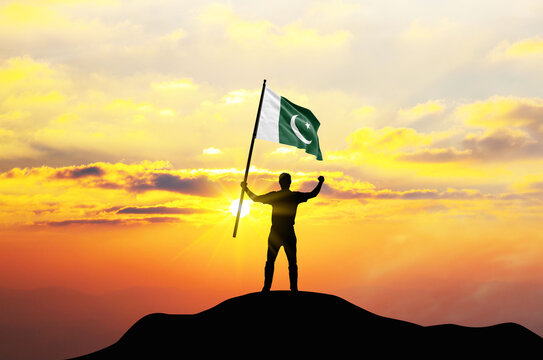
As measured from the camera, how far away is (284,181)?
60.4 ft

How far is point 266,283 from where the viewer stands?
18.7 m

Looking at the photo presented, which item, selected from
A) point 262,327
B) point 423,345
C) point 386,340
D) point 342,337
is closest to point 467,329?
point 423,345

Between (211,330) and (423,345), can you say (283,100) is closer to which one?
(211,330)

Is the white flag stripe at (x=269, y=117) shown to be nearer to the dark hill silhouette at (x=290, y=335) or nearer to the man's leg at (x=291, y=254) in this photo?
the man's leg at (x=291, y=254)

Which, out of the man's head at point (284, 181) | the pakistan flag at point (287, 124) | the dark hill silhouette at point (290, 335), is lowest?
the dark hill silhouette at point (290, 335)

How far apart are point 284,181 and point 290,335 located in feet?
16.5

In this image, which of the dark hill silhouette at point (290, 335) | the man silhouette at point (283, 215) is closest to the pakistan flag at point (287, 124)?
the man silhouette at point (283, 215)

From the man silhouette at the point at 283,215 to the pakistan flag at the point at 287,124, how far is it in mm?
1707

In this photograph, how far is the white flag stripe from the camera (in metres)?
19.1

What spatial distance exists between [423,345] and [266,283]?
650cm

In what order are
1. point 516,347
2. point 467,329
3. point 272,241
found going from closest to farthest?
1. point 272,241
2. point 516,347
3. point 467,329

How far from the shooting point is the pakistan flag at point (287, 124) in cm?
1923

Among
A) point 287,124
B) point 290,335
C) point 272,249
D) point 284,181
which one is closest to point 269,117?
point 287,124

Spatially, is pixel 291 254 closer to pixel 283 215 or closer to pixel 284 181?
pixel 283 215
